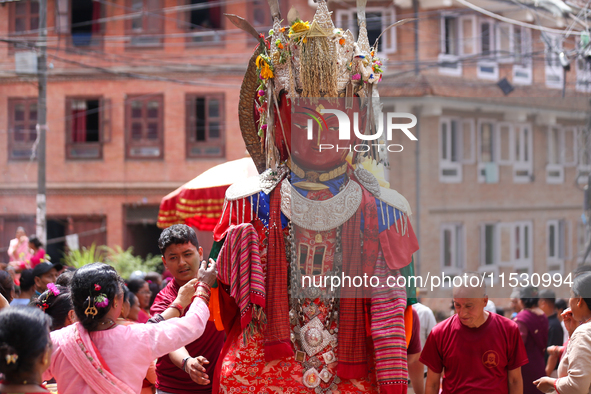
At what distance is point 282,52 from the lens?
321 centimetres

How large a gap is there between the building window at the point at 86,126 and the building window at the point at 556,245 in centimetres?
1537

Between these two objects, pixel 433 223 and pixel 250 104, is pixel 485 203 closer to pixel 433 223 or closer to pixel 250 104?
pixel 433 223

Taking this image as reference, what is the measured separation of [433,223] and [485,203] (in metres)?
0.40

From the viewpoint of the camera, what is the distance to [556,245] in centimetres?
374

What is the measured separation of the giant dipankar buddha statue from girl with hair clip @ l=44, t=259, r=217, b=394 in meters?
0.49

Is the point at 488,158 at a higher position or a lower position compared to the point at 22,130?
lower

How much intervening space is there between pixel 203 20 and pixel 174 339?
1627cm

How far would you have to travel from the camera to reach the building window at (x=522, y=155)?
12.4 ft

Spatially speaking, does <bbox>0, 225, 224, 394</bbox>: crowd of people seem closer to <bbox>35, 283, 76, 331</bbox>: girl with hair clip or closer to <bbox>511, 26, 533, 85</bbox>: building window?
<bbox>35, 283, 76, 331</bbox>: girl with hair clip

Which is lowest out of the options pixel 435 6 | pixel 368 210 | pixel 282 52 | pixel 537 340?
pixel 537 340

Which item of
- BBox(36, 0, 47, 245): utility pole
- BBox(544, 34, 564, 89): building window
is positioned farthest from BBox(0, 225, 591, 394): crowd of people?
BBox(36, 0, 47, 245): utility pole

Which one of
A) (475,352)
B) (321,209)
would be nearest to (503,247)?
(475,352)

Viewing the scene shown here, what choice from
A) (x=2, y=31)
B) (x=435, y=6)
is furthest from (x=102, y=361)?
(x=2, y=31)

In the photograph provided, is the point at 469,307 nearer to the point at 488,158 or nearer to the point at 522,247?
the point at 522,247
